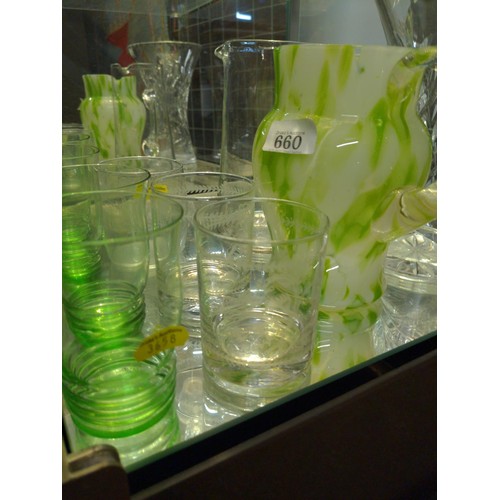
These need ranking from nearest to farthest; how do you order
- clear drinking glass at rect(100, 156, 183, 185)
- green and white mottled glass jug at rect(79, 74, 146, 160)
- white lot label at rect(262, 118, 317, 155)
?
white lot label at rect(262, 118, 317, 155)
clear drinking glass at rect(100, 156, 183, 185)
green and white mottled glass jug at rect(79, 74, 146, 160)

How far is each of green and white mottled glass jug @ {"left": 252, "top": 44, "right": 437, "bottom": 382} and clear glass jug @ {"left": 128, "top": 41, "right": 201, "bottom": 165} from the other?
52 centimetres

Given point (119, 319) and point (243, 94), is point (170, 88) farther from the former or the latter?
point (119, 319)

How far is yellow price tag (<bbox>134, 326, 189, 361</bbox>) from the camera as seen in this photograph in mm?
309

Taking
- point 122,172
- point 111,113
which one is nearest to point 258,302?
point 122,172

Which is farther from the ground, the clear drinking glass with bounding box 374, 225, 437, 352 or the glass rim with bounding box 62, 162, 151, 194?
the glass rim with bounding box 62, 162, 151, 194

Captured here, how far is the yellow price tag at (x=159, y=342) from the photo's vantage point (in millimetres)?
309

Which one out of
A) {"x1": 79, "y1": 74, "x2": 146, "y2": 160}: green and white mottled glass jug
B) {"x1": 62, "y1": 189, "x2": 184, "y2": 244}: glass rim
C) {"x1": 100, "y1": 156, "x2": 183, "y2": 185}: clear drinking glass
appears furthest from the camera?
{"x1": 79, "y1": 74, "x2": 146, "y2": 160}: green and white mottled glass jug

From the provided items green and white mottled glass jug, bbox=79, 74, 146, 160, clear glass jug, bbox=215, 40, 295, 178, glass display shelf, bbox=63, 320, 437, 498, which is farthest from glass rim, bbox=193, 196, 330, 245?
green and white mottled glass jug, bbox=79, 74, 146, 160

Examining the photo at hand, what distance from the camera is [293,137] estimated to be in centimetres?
40

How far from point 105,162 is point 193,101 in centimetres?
86

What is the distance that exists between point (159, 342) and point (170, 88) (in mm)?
752

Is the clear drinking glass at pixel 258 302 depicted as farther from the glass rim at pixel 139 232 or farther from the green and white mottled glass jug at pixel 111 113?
the green and white mottled glass jug at pixel 111 113

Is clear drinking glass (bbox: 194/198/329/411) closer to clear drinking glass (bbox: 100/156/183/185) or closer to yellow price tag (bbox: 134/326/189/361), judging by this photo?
yellow price tag (bbox: 134/326/189/361)

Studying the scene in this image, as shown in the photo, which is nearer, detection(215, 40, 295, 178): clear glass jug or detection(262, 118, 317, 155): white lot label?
detection(262, 118, 317, 155): white lot label
